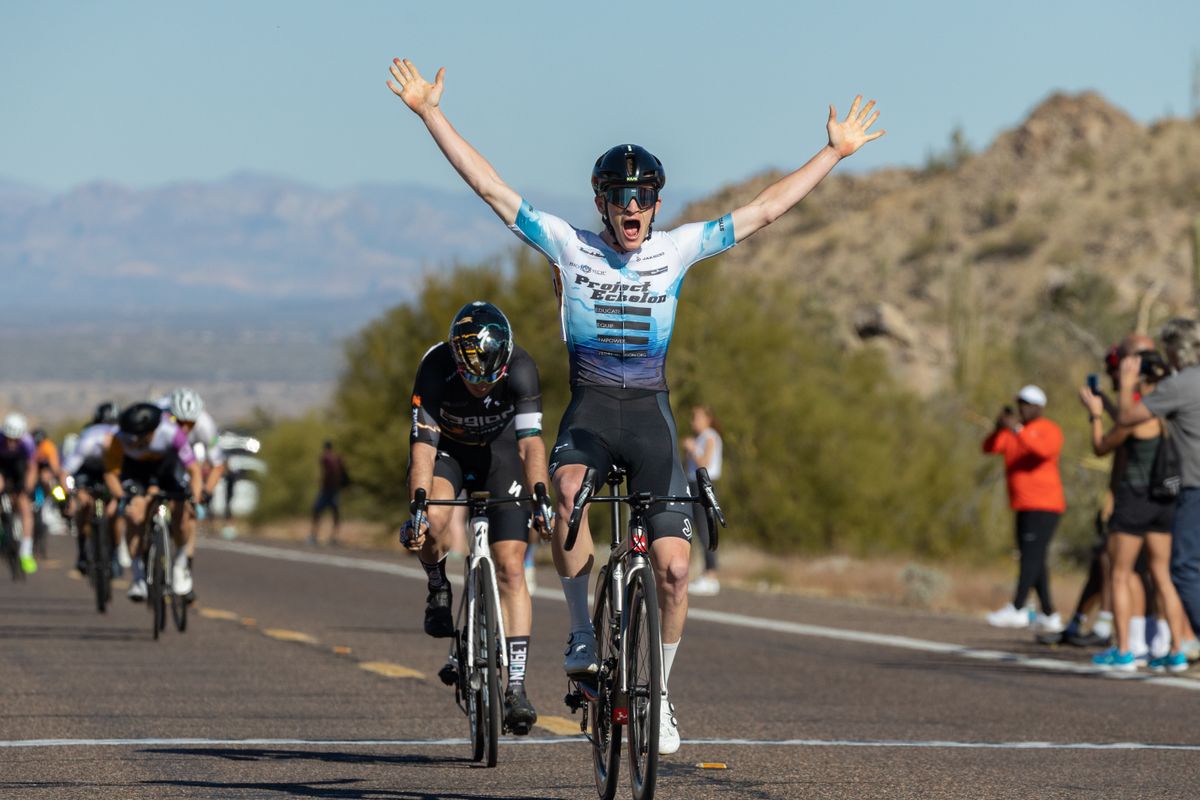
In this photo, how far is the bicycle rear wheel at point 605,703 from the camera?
298 inches

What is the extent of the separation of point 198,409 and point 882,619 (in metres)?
7.00

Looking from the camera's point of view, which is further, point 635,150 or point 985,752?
point 985,752

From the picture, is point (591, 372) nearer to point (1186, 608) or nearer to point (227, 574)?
point (1186, 608)

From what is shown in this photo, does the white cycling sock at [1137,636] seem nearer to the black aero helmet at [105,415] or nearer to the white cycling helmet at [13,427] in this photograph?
the black aero helmet at [105,415]

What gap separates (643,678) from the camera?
751 cm

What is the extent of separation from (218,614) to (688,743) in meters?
10.1

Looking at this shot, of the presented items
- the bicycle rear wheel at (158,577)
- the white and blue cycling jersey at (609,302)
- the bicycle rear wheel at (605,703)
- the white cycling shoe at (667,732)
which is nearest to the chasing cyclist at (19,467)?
the bicycle rear wheel at (158,577)

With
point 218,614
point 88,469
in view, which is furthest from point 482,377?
point 88,469

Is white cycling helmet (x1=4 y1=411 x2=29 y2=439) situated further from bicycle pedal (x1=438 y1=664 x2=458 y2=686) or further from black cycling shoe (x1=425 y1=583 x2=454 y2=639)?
bicycle pedal (x1=438 y1=664 x2=458 y2=686)

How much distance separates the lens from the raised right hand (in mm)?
8344

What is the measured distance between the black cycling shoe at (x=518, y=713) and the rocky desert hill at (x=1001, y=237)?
4531 cm

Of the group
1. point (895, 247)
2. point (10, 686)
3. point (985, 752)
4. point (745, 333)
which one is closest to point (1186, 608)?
point (985, 752)

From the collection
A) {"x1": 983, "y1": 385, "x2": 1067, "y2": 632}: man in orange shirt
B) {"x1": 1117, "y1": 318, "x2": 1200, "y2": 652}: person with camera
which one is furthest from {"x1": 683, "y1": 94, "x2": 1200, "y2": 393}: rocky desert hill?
{"x1": 1117, "y1": 318, "x2": 1200, "y2": 652}: person with camera

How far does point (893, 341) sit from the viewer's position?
66.4 metres
